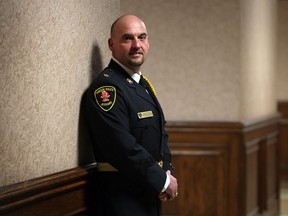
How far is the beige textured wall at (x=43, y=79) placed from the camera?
2.35m

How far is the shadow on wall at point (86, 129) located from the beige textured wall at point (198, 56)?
8.35ft

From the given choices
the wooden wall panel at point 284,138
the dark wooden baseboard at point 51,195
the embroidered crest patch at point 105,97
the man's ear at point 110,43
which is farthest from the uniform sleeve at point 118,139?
the wooden wall panel at point 284,138

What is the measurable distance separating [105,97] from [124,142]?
0.22m

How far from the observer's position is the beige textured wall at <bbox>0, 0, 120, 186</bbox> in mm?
2352

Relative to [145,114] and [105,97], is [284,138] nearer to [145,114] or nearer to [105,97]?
[145,114]

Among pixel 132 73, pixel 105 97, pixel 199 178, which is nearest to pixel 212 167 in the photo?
pixel 199 178

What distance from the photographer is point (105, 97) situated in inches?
117

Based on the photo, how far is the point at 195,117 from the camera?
5867 millimetres

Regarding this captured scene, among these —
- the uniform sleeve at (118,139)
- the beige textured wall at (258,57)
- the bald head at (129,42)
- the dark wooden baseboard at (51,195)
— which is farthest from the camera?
the beige textured wall at (258,57)

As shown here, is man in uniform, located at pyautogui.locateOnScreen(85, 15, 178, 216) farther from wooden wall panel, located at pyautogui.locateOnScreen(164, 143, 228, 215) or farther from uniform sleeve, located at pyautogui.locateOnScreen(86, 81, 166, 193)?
wooden wall panel, located at pyautogui.locateOnScreen(164, 143, 228, 215)

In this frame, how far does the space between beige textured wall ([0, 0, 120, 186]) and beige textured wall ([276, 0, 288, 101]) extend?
7.71 metres

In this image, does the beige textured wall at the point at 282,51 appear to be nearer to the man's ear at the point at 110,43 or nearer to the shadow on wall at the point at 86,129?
the shadow on wall at the point at 86,129

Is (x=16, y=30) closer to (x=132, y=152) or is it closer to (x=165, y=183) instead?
(x=132, y=152)

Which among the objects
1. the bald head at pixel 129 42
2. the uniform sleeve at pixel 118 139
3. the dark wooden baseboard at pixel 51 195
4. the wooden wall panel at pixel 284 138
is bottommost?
the wooden wall panel at pixel 284 138
